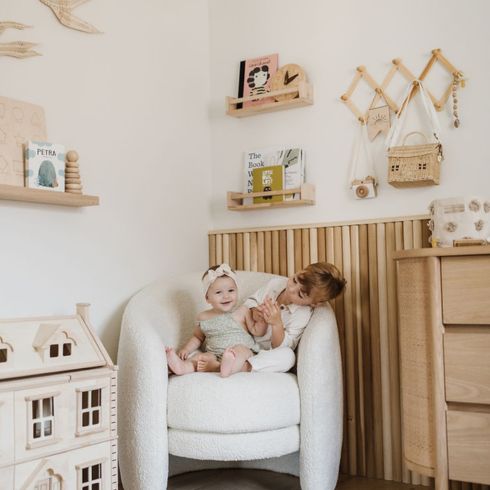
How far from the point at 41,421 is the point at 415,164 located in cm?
185

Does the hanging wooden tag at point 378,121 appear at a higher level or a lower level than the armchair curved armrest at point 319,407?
higher

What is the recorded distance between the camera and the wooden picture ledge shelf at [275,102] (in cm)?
329

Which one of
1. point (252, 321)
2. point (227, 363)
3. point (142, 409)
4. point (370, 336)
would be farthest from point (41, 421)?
point (370, 336)

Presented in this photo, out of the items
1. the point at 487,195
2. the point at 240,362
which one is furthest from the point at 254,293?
the point at 487,195

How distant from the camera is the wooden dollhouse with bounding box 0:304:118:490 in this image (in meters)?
2.02

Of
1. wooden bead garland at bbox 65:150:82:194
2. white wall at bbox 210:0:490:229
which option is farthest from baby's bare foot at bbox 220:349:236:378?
white wall at bbox 210:0:490:229

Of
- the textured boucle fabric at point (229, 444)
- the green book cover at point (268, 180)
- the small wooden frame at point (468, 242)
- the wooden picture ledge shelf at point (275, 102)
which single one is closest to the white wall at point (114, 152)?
the wooden picture ledge shelf at point (275, 102)

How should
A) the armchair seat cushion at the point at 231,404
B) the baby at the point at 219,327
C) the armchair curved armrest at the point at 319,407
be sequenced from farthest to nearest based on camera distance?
the baby at the point at 219,327 → the armchair curved armrest at the point at 319,407 → the armchair seat cushion at the point at 231,404

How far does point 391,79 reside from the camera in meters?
3.12

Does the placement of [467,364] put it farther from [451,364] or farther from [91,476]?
[91,476]

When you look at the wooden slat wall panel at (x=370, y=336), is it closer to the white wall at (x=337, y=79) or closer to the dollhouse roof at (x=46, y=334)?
the white wall at (x=337, y=79)

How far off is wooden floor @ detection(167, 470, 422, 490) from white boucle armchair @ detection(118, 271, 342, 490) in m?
0.37

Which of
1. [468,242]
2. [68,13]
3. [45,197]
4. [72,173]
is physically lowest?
[468,242]

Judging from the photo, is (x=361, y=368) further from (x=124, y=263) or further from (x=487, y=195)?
(x=124, y=263)
